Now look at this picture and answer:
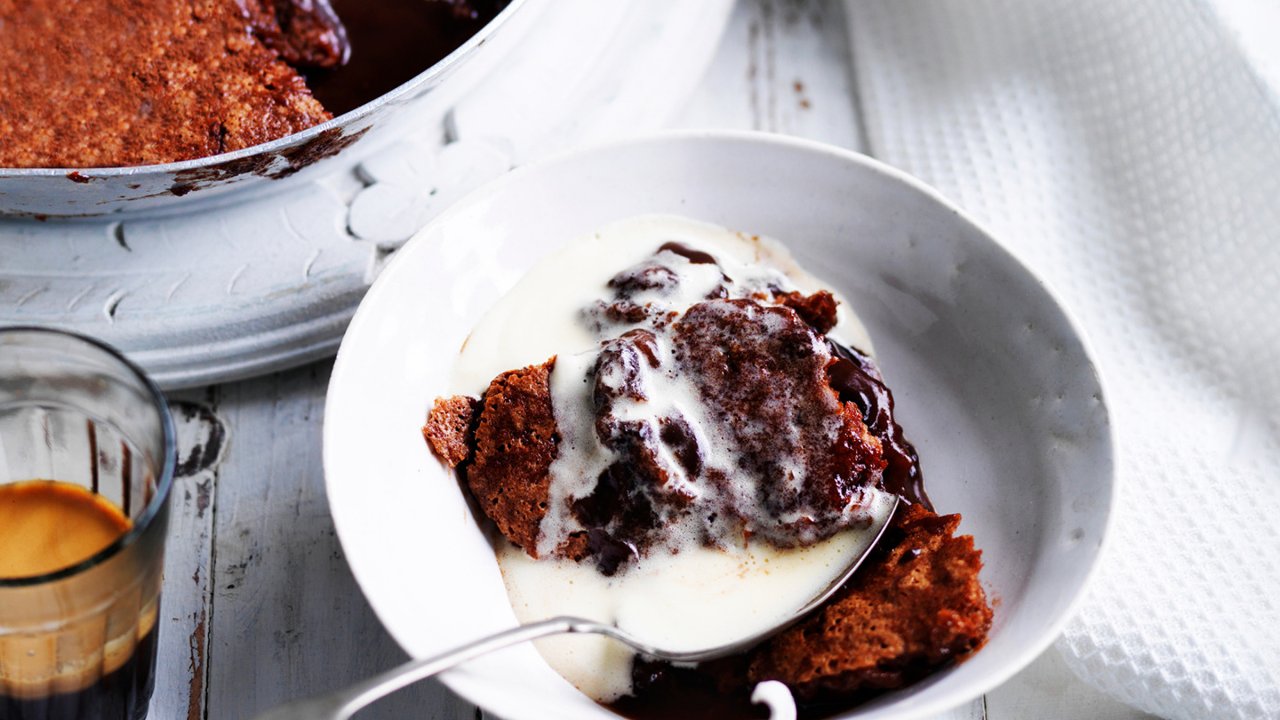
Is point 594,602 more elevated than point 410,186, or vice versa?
point 410,186

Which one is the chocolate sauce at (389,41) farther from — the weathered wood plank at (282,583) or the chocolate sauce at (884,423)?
the chocolate sauce at (884,423)

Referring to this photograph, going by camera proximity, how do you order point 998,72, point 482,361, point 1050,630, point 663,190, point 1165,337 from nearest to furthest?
point 1050,630
point 482,361
point 663,190
point 1165,337
point 998,72

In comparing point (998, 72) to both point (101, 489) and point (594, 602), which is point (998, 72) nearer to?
point (594, 602)

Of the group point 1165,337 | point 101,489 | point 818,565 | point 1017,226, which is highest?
point 1017,226

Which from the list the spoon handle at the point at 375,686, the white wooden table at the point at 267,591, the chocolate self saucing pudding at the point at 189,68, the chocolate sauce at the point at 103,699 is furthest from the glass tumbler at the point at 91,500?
the chocolate self saucing pudding at the point at 189,68

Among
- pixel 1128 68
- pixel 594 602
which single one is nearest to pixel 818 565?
pixel 594 602

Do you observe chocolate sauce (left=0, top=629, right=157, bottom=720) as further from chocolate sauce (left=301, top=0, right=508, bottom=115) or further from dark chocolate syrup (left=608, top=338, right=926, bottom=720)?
chocolate sauce (left=301, top=0, right=508, bottom=115)

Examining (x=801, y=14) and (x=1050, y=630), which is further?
(x=801, y=14)
